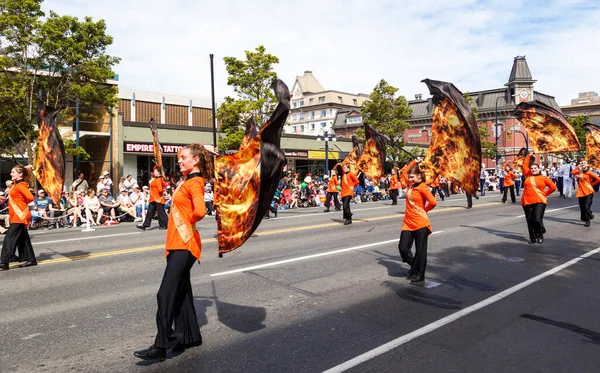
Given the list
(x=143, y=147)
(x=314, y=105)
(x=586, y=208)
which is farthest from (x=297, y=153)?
(x=314, y=105)

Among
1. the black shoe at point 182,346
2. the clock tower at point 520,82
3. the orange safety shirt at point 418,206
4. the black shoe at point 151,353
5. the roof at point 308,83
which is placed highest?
the roof at point 308,83

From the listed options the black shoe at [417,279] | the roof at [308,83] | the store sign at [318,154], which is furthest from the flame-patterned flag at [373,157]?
the roof at [308,83]

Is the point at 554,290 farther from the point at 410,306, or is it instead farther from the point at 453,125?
the point at 453,125

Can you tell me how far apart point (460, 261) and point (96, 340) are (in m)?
6.46

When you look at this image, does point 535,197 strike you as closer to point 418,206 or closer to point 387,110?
point 418,206

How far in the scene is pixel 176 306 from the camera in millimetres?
4309

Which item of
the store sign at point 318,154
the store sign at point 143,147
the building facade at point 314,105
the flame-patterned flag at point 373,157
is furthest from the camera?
the building facade at point 314,105

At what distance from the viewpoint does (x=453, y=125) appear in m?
7.90

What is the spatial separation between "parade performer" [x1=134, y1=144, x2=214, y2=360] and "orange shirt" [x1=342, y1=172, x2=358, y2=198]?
10504 mm

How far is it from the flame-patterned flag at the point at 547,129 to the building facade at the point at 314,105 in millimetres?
74097

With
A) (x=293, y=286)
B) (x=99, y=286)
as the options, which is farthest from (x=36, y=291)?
(x=293, y=286)

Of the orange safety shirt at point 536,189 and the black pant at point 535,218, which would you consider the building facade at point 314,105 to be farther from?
the black pant at point 535,218

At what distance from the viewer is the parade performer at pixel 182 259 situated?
4.15 meters

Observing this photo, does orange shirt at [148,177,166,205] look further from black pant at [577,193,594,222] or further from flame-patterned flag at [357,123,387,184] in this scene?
black pant at [577,193,594,222]
